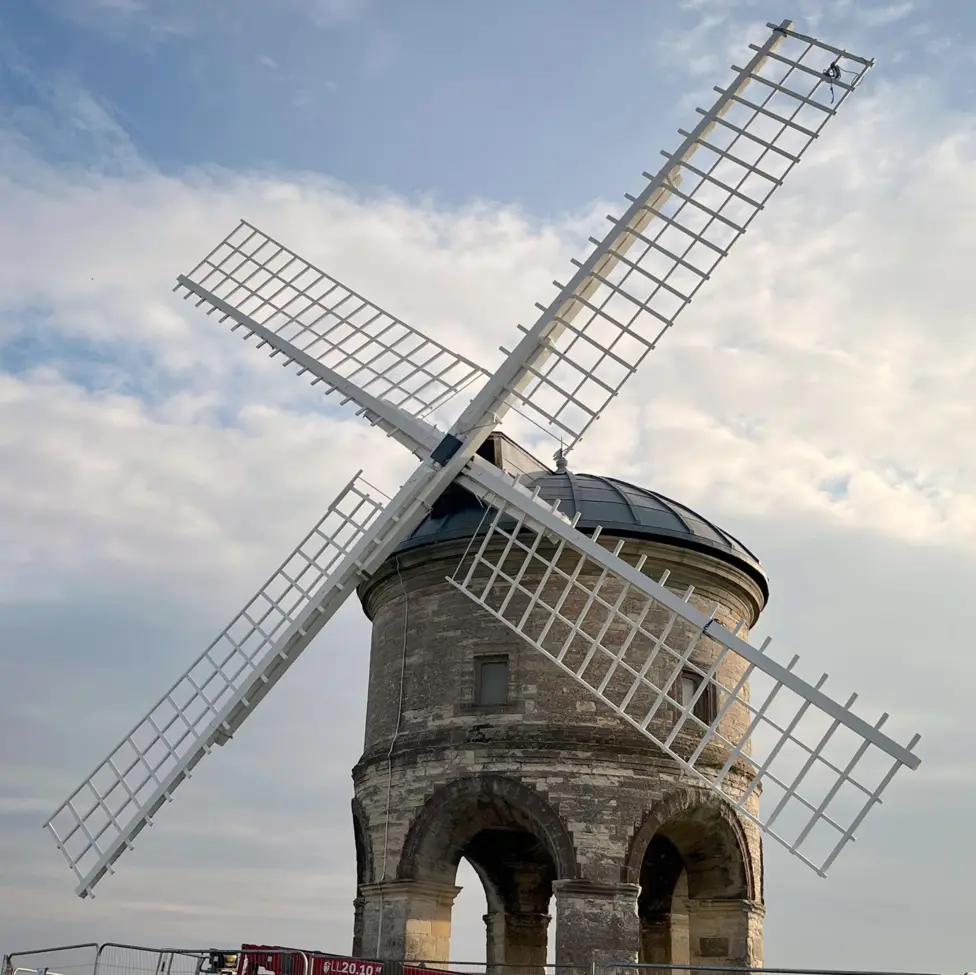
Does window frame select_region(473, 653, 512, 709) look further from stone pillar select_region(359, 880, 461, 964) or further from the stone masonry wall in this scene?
stone pillar select_region(359, 880, 461, 964)

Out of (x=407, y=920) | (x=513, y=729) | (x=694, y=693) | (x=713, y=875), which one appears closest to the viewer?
(x=407, y=920)

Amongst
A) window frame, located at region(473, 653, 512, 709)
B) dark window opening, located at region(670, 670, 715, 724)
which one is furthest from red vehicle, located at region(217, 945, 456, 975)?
dark window opening, located at region(670, 670, 715, 724)

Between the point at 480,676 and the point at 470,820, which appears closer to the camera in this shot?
the point at 470,820

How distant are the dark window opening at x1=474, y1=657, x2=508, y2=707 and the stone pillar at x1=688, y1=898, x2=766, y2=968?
14.5 ft

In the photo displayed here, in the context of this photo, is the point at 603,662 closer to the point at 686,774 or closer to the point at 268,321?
the point at 686,774

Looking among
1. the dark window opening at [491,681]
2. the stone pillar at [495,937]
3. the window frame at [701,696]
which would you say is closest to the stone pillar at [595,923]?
the dark window opening at [491,681]

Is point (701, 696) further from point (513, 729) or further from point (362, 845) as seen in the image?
point (362, 845)

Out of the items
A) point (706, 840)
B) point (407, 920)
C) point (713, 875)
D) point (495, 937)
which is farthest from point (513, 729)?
point (495, 937)

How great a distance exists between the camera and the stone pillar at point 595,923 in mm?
15641

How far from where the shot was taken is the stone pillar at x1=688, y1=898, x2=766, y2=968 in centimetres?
1730

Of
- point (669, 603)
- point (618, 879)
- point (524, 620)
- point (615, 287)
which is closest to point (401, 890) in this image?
point (618, 879)

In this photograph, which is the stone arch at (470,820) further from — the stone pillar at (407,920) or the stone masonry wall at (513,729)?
the stone pillar at (407,920)

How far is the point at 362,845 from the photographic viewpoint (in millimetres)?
18156

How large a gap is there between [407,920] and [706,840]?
15.3 feet
